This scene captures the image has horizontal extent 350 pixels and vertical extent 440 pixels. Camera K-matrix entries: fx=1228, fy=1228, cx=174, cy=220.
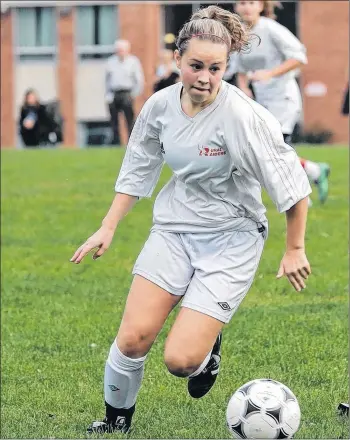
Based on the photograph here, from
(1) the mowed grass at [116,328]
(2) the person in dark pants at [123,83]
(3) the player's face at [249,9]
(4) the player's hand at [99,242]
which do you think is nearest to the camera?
(4) the player's hand at [99,242]

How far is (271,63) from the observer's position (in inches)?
451

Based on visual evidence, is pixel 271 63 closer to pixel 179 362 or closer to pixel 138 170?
pixel 138 170

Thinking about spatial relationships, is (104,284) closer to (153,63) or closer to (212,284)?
(212,284)

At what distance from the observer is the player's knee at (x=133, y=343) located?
5488 mm

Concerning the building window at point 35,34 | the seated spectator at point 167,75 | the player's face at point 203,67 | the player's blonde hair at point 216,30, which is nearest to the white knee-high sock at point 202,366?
the player's face at point 203,67

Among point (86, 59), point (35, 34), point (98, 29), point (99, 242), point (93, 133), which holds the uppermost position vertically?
point (99, 242)

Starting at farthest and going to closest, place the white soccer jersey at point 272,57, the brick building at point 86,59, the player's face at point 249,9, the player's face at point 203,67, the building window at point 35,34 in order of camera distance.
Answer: the building window at point 35,34 → the brick building at point 86,59 → the white soccer jersey at point 272,57 → the player's face at point 249,9 → the player's face at point 203,67

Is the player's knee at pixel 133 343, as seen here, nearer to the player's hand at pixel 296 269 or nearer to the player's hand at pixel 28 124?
the player's hand at pixel 296 269

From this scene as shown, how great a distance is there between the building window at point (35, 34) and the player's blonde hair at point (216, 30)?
30.9 meters

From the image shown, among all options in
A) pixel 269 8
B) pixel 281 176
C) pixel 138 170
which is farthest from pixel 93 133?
pixel 281 176

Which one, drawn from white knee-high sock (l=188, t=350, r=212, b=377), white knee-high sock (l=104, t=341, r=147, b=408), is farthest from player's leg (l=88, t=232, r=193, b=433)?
white knee-high sock (l=188, t=350, r=212, b=377)

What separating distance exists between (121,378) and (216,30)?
5.35 feet

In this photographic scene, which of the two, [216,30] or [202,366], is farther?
[202,366]

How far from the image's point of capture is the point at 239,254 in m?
5.60
